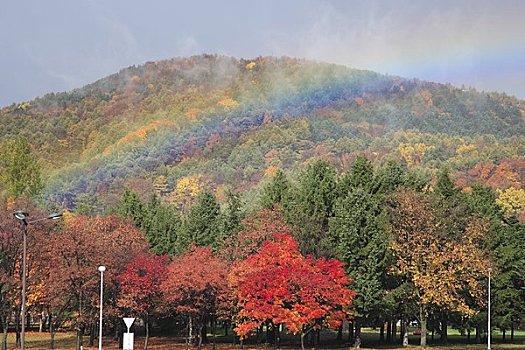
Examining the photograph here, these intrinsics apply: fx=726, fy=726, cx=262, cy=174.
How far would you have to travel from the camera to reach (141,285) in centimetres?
5622

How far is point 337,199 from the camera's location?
216 feet

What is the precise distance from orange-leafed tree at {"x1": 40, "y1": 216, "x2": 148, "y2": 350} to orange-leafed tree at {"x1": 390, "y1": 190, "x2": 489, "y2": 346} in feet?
76.4

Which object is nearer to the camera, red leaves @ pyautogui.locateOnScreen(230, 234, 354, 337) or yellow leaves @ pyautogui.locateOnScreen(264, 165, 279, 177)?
red leaves @ pyautogui.locateOnScreen(230, 234, 354, 337)

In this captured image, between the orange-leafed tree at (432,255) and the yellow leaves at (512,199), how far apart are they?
6379cm

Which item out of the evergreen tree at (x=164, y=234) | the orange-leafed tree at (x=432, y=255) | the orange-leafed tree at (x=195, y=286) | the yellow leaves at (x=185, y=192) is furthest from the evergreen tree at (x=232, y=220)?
the yellow leaves at (x=185, y=192)

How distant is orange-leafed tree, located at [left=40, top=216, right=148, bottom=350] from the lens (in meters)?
53.4

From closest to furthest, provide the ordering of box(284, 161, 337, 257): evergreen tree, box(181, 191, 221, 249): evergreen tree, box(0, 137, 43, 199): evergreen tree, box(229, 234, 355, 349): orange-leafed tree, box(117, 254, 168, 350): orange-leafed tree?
box(229, 234, 355, 349): orange-leafed tree < box(117, 254, 168, 350): orange-leafed tree < box(284, 161, 337, 257): evergreen tree < box(181, 191, 221, 249): evergreen tree < box(0, 137, 43, 199): evergreen tree

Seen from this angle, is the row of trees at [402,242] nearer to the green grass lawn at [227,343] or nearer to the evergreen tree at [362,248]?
the evergreen tree at [362,248]

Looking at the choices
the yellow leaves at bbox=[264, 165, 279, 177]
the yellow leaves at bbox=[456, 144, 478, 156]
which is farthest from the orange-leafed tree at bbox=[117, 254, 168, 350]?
the yellow leaves at bbox=[456, 144, 478, 156]

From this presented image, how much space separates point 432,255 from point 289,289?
46.5 feet

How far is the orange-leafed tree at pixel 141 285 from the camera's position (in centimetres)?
5581

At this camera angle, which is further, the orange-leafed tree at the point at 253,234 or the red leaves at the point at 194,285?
the orange-leafed tree at the point at 253,234

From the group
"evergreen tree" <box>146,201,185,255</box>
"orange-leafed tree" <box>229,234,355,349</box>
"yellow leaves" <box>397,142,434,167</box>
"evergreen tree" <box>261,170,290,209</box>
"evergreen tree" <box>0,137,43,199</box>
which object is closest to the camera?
"orange-leafed tree" <box>229,234,355,349</box>

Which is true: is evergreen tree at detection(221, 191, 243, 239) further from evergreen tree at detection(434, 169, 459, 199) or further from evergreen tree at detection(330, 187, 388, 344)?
evergreen tree at detection(434, 169, 459, 199)
